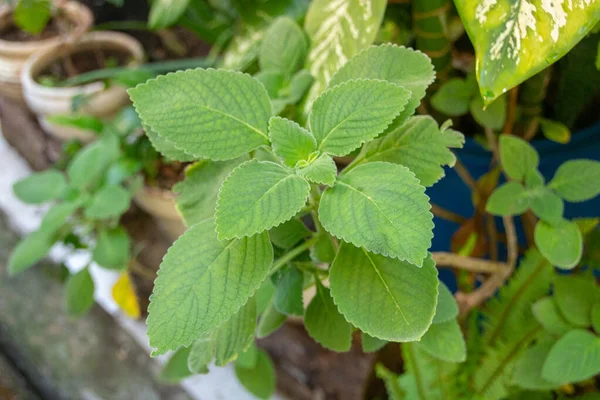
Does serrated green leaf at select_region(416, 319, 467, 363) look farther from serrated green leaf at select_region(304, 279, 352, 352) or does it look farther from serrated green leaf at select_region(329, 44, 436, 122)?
serrated green leaf at select_region(329, 44, 436, 122)

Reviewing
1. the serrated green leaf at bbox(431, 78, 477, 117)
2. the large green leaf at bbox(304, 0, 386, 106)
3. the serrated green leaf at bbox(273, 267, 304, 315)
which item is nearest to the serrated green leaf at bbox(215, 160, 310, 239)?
the serrated green leaf at bbox(273, 267, 304, 315)

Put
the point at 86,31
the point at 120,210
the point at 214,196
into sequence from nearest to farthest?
the point at 214,196, the point at 120,210, the point at 86,31

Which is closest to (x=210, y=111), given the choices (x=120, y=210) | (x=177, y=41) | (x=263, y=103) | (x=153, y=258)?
(x=263, y=103)

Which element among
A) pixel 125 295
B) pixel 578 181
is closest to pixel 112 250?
pixel 125 295

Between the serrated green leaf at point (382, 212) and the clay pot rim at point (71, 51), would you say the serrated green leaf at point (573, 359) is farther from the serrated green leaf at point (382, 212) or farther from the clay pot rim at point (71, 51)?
the clay pot rim at point (71, 51)

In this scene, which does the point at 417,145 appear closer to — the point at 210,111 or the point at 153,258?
the point at 210,111

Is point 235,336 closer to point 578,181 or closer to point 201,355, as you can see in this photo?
point 201,355
